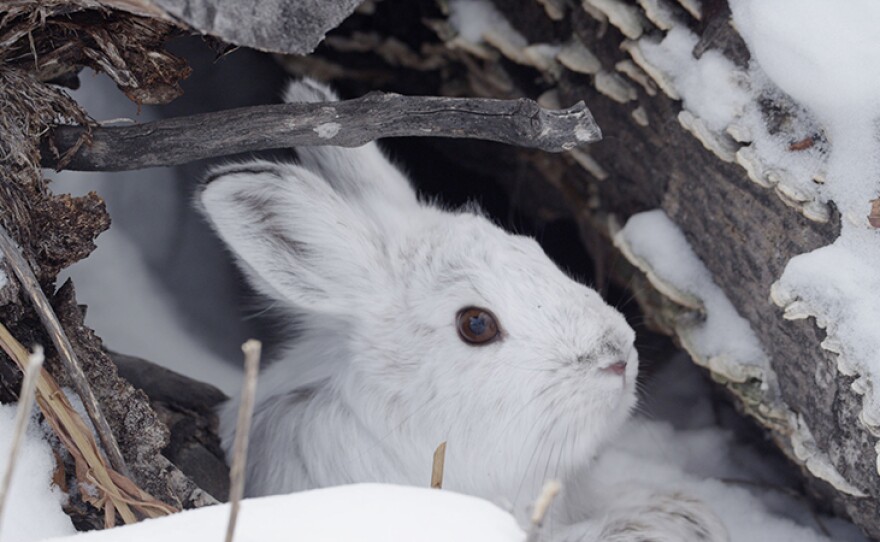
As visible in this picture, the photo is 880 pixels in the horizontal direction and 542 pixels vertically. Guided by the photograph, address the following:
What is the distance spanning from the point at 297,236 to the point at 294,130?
467 mm

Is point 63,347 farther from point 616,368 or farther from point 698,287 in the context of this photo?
point 698,287

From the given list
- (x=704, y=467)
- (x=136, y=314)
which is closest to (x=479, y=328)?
(x=704, y=467)

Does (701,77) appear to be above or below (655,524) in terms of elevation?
above

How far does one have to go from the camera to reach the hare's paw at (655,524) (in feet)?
8.30

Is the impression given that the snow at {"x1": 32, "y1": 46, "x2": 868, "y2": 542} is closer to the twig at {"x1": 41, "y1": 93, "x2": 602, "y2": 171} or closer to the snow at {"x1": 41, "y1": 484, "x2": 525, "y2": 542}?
the snow at {"x1": 41, "y1": 484, "x2": 525, "y2": 542}

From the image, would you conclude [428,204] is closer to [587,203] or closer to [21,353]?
[587,203]

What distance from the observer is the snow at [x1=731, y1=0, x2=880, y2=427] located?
202 cm

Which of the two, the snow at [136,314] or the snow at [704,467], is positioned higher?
the snow at [704,467]

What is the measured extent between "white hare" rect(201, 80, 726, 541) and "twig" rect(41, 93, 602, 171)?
207 millimetres

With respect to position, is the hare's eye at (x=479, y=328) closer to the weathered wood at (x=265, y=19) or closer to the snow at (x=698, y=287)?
the snow at (x=698, y=287)

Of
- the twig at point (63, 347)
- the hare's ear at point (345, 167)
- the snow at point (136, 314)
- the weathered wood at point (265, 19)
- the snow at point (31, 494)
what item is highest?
the weathered wood at point (265, 19)

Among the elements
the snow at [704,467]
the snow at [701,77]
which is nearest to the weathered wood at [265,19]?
the snow at [701,77]

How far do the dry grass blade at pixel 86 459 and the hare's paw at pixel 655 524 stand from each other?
1.17m

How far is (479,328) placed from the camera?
2451 mm
